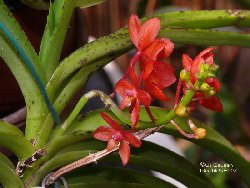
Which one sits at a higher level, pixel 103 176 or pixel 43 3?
Answer: pixel 43 3

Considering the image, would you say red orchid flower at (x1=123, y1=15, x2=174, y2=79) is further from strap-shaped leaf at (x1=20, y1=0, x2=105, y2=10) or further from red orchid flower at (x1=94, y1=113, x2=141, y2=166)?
strap-shaped leaf at (x1=20, y1=0, x2=105, y2=10)

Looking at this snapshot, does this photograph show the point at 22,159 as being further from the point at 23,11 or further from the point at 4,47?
the point at 23,11

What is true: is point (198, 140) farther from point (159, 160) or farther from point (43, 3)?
point (43, 3)

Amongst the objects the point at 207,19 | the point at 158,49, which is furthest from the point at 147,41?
the point at 207,19

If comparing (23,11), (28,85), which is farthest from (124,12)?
(28,85)

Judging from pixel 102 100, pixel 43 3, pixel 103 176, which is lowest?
pixel 103 176

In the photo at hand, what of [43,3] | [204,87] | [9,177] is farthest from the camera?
[43,3]

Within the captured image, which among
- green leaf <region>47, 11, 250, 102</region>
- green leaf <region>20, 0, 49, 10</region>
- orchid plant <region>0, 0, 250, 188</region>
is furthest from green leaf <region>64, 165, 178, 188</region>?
green leaf <region>20, 0, 49, 10</region>
